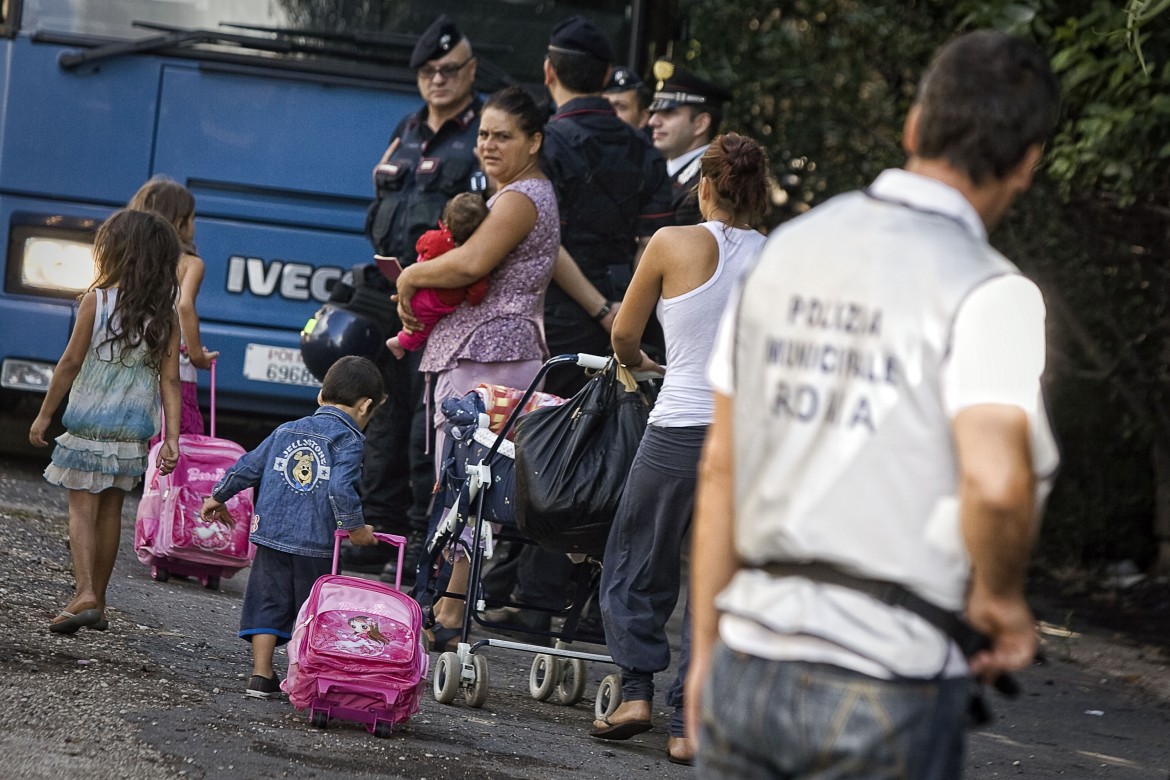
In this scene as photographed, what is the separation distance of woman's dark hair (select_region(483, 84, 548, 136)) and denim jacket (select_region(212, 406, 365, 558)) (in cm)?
153

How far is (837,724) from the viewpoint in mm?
2148

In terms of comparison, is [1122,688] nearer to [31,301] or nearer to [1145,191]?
[1145,191]

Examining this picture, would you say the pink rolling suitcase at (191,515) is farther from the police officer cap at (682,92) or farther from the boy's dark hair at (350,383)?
the police officer cap at (682,92)

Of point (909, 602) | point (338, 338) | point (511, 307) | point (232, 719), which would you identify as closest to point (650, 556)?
point (232, 719)

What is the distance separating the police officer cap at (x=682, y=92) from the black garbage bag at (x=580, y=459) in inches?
89.6

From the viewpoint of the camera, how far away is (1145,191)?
9.36 metres

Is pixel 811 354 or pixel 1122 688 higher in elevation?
pixel 811 354

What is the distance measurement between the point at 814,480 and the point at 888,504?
0.11m

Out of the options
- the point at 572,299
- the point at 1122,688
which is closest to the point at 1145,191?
the point at 1122,688

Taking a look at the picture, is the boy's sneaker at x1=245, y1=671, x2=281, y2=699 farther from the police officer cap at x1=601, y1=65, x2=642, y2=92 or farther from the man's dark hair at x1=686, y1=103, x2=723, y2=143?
the police officer cap at x1=601, y1=65, x2=642, y2=92

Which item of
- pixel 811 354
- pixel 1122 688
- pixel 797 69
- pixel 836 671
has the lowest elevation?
pixel 1122 688

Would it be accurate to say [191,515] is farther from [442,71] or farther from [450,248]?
[442,71]

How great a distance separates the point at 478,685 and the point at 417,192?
2435 mm

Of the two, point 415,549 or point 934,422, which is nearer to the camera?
point 934,422
